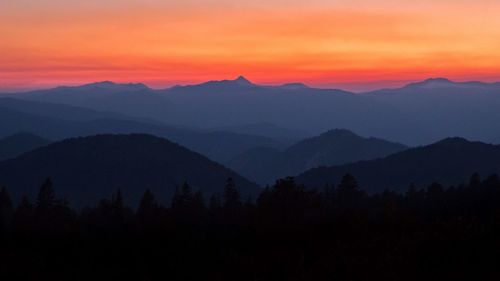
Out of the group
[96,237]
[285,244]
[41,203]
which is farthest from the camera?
[41,203]

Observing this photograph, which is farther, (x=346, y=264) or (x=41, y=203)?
(x=41, y=203)

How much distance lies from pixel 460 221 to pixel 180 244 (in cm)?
817

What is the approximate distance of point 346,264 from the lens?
1189 centimetres

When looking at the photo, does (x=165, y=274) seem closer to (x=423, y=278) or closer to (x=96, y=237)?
(x=96, y=237)

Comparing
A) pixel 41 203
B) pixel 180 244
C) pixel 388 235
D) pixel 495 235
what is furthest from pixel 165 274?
pixel 41 203

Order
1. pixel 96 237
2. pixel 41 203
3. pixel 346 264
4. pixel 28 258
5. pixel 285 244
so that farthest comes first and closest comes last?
pixel 41 203, pixel 96 237, pixel 285 244, pixel 28 258, pixel 346 264

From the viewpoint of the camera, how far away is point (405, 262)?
12000 mm

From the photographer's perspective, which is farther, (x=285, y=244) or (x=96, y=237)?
(x=96, y=237)

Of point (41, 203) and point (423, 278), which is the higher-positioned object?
point (423, 278)

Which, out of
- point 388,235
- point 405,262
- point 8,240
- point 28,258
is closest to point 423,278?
point 405,262

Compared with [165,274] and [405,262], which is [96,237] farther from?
[405,262]

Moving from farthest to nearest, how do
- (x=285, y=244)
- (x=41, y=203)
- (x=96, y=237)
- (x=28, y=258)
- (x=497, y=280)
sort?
(x=41, y=203), (x=96, y=237), (x=285, y=244), (x=28, y=258), (x=497, y=280)

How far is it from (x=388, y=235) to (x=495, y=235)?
2.66 metres

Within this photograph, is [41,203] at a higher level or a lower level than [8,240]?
lower
